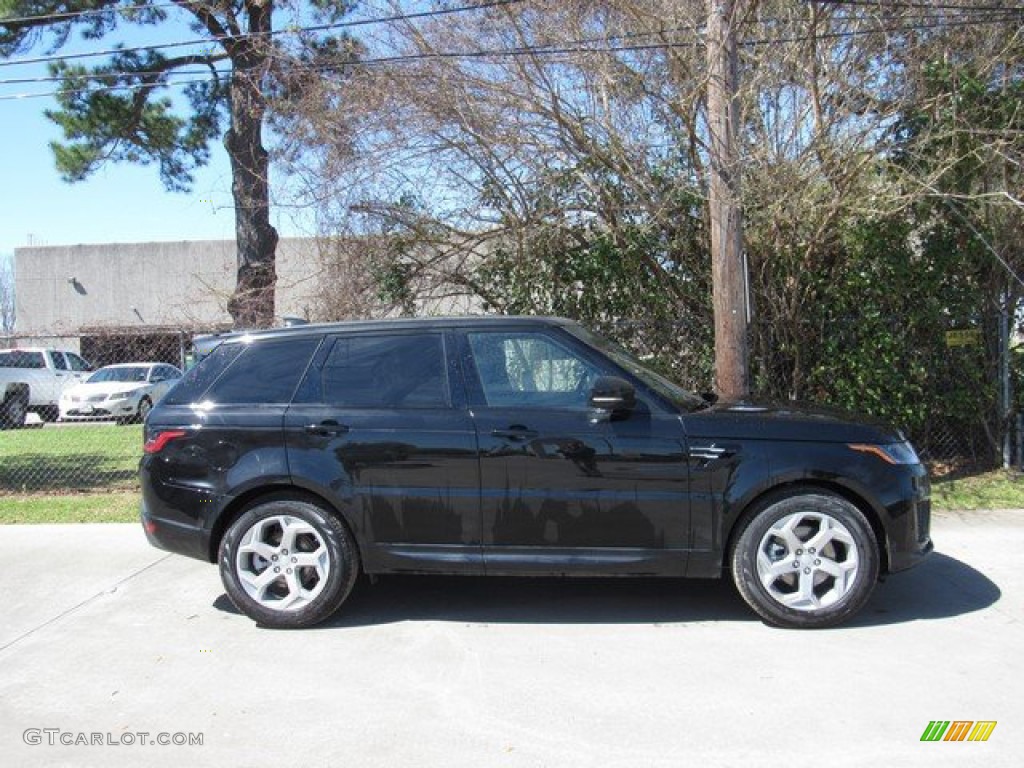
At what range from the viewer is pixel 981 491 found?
7.98m

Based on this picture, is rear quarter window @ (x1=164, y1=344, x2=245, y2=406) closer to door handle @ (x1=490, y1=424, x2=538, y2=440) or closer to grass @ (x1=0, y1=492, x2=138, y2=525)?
door handle @ (x1=490, y1=424, x2=538, y2=440)

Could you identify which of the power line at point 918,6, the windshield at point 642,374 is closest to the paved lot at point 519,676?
the windshield at point 642,374

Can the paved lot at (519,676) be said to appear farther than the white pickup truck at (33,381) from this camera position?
No

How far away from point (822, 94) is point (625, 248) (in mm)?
2474

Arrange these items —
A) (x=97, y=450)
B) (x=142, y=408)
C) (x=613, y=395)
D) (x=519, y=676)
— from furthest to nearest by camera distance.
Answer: (x=142, y=408) → (x=97, y=450) → (x=613, y=395) → (x=519, y=676)

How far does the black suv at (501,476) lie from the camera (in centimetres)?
466

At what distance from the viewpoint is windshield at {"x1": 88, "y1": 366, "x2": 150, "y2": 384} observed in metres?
18.0

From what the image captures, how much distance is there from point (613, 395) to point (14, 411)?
55.1ft

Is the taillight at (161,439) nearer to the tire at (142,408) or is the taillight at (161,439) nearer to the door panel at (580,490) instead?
the door panel at (580,490)

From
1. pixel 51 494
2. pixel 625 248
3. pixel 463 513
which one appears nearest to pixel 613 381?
pixel 463 513

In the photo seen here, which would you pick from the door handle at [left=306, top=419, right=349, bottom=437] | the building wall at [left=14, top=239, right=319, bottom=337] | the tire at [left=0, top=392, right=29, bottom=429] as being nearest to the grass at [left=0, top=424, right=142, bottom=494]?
the tire at [left=0, top=392, right=29, bottom=429]

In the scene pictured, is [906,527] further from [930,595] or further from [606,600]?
[606,600]

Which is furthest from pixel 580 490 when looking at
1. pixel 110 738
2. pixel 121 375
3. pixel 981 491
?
pixel 121 375

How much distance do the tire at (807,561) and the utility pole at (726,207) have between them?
110 inches
